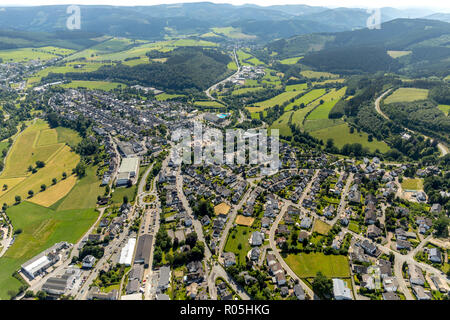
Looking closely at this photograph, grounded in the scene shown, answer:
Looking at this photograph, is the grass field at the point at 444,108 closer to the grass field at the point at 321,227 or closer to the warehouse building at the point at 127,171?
the grass field at the point at 321,227

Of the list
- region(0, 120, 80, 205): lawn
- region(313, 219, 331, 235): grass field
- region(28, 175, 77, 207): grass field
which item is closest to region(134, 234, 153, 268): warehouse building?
region(28, 175, 77, 207): grass field

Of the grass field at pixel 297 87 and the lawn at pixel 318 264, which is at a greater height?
the grass field at pixel 297 87

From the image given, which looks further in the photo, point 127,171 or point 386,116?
point 386,116

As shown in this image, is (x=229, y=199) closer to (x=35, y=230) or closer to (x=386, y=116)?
(x=35, y=230)

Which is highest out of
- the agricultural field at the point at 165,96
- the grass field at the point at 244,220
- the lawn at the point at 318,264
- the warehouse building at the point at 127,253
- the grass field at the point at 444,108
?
the grass field at the point at 444,108

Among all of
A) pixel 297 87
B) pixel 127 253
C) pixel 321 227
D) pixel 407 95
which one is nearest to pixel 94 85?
pixel 297 87

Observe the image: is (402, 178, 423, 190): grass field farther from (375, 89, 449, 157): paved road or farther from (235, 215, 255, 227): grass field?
(235, 215, 255, 227): grass field

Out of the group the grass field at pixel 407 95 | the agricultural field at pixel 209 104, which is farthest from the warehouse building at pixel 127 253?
the grass field at pixel 407 95
